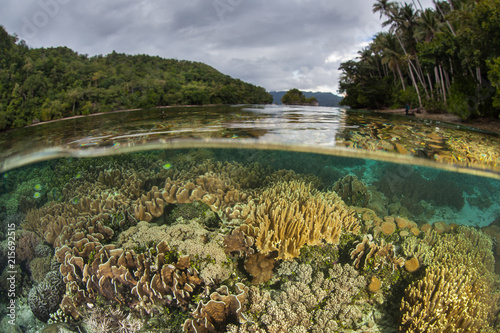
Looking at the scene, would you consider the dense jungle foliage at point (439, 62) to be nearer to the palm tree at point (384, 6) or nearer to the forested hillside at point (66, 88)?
the palm tree at point (384, 6)

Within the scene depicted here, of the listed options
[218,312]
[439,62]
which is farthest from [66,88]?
[439,62]

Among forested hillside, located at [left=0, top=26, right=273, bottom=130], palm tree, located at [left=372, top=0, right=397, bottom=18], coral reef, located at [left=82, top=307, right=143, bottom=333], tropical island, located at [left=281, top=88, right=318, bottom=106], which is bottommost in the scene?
coral reef, located at [left=82, top=307, right=143, bottom=333]

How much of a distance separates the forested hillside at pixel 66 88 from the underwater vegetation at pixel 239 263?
4.35 m

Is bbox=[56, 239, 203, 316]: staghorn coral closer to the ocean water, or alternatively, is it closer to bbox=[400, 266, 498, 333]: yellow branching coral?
the ocean water

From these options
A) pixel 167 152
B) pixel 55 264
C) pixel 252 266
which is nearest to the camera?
pixel 252 266

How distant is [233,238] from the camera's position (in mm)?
4973

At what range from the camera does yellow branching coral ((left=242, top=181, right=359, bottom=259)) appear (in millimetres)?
4770

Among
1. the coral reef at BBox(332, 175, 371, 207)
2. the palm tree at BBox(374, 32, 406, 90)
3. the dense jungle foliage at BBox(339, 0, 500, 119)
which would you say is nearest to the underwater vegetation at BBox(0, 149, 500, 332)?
the coral reef at BBox(332, 175, 371, 207)

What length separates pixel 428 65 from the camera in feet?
81.3

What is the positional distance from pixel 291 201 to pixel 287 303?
205cm

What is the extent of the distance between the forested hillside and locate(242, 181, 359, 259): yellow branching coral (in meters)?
8.82

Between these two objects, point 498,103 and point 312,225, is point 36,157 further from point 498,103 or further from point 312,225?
point 498,103

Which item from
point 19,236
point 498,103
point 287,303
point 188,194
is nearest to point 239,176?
point 188,194

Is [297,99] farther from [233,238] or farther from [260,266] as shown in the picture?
[260,266]
